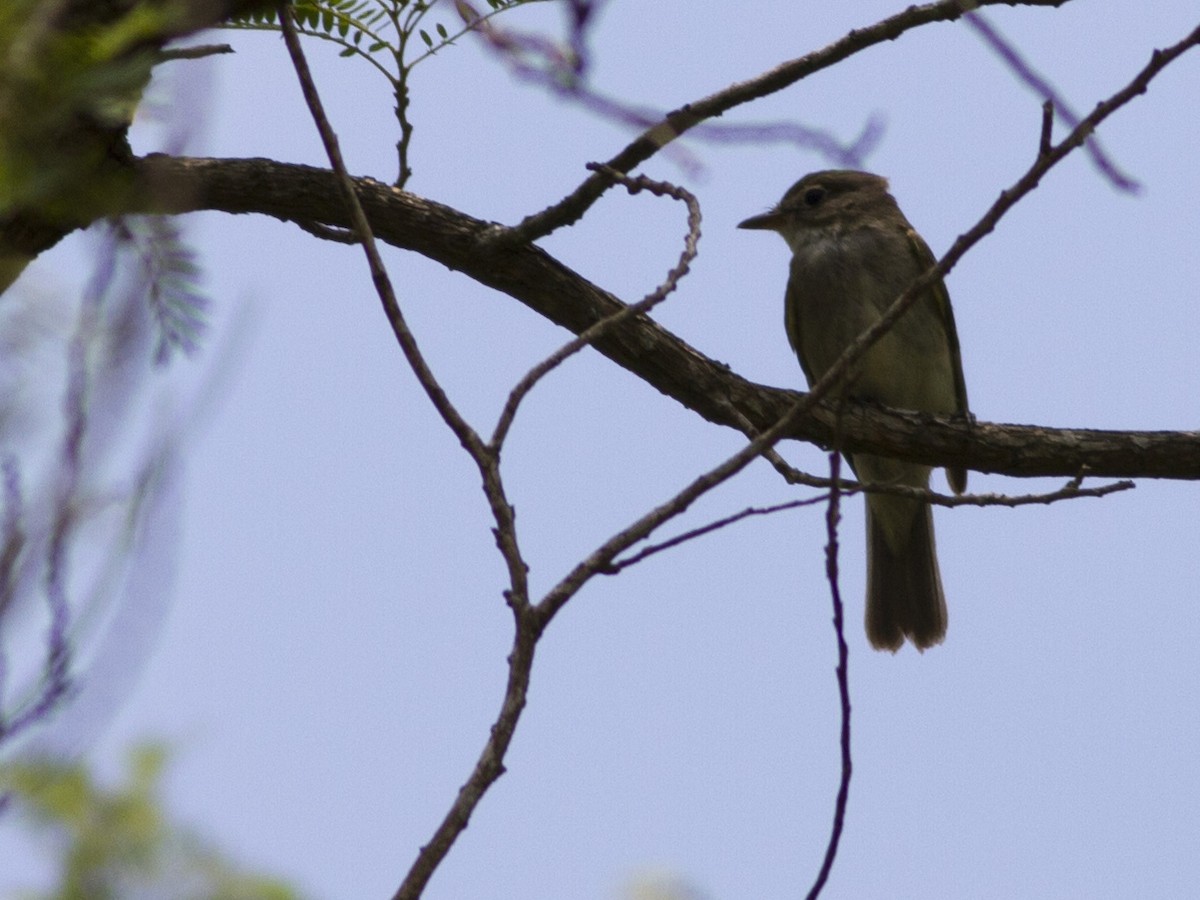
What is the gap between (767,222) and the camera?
27.5 feet

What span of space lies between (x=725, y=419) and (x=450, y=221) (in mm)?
1148

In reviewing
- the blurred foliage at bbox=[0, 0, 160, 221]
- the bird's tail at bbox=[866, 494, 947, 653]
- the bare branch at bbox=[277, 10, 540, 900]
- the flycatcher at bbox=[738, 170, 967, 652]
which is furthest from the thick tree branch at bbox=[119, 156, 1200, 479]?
the bird's tail at bbox=[866, 494, 947, 653]

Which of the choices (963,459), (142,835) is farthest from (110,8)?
(963,459)

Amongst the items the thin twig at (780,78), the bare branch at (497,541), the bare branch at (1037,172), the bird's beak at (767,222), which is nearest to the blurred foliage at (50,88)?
the bare branch at (497,541)

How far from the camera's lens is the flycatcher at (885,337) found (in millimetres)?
7430

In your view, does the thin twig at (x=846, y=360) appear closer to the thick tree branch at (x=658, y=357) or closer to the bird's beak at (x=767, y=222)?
the thick tree branch at (x=658, y=357)

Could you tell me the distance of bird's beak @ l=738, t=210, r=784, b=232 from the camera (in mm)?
8367

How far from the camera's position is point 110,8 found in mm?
2359

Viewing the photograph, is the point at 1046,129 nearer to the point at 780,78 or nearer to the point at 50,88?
the point at 780,78

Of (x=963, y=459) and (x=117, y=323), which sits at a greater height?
(x=963, y=459)

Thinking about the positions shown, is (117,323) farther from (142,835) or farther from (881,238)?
(881,238)

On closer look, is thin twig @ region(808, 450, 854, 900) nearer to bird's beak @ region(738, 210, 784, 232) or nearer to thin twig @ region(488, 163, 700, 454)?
thin twig @ region(488, 163, 700, 454)


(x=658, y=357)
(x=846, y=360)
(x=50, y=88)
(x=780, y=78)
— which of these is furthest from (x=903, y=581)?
(x=50, y=88)

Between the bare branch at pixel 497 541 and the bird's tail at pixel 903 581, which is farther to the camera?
the bird's tail at pixel 903 581
